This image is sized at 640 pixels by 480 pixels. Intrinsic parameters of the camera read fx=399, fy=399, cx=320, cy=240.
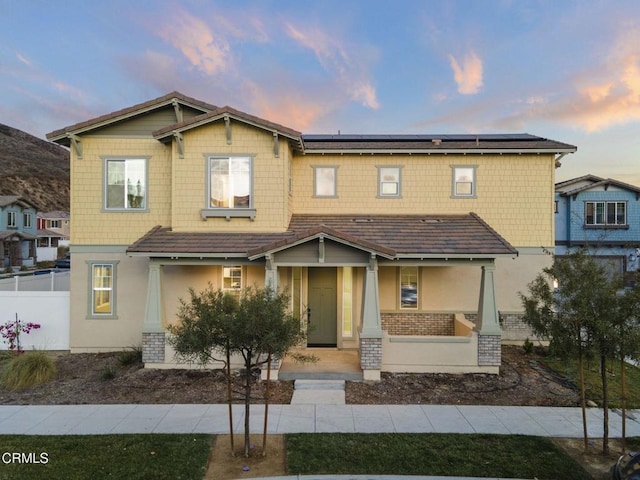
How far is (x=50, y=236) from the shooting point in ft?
166

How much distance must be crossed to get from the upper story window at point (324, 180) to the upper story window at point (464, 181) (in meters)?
4.26

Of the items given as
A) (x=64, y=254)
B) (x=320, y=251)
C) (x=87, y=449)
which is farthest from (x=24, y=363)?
(x=64, y=254)

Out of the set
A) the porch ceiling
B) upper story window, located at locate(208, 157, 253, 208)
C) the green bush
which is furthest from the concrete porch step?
the green bush

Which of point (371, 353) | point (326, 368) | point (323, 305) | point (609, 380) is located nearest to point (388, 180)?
point (323, 305)

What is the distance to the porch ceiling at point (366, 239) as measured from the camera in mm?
10727

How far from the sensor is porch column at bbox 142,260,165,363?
11.2 meters

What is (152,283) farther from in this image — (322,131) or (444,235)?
(322,131)

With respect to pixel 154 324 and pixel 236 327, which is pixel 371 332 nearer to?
pixel 236 327

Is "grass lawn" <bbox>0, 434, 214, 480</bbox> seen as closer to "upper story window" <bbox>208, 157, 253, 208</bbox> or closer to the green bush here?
the green bush

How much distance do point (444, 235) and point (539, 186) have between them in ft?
15.3

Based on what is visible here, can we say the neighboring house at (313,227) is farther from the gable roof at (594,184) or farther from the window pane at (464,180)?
the gable roof at (594,184)

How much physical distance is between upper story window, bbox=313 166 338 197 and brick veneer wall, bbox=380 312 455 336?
4.72 metres

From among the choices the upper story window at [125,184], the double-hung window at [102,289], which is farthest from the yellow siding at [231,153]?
the double-hung window at [102,289]

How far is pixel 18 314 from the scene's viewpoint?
13070 millimetres
